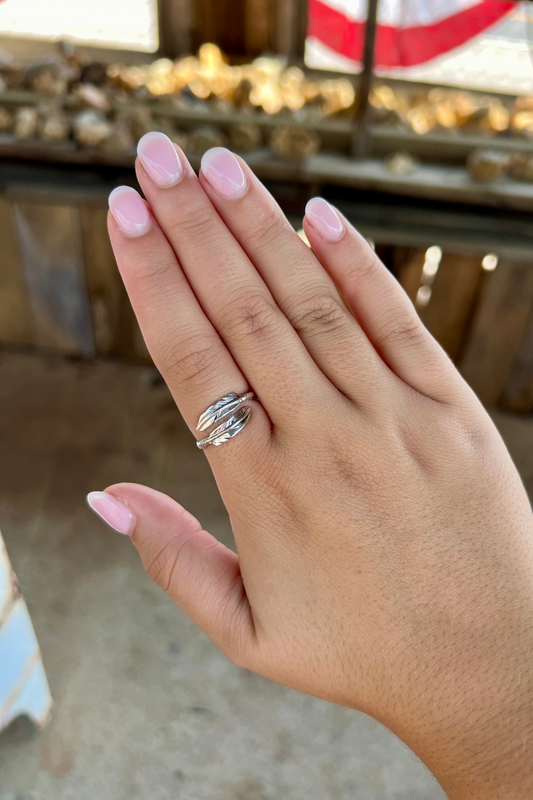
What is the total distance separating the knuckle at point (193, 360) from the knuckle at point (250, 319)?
0.03 meters

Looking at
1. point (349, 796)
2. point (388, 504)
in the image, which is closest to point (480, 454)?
point (388, 504)

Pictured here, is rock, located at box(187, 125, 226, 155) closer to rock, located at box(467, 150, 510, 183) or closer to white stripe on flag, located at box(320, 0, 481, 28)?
white stripe on flag, located at box(320, 0, 481, 28)

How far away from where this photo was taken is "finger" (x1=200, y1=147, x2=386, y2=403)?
676 mm

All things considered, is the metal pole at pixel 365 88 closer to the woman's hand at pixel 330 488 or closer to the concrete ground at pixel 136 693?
the woman's hand at pixel 330 488

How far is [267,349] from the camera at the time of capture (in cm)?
66

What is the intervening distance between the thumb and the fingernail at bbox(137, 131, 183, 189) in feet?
1.17

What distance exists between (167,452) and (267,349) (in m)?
0.96

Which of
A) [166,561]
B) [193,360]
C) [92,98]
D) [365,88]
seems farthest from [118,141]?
[166,561]

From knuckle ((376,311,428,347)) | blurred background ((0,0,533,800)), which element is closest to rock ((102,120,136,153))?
blurred background ((0,0,533,800))

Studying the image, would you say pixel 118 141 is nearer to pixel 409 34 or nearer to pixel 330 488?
pixel 409 34

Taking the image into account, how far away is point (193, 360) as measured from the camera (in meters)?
0.65

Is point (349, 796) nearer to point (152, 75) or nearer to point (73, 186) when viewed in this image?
point (73, 186)

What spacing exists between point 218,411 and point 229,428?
2 centimetres

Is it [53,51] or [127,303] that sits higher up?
[53,51]
